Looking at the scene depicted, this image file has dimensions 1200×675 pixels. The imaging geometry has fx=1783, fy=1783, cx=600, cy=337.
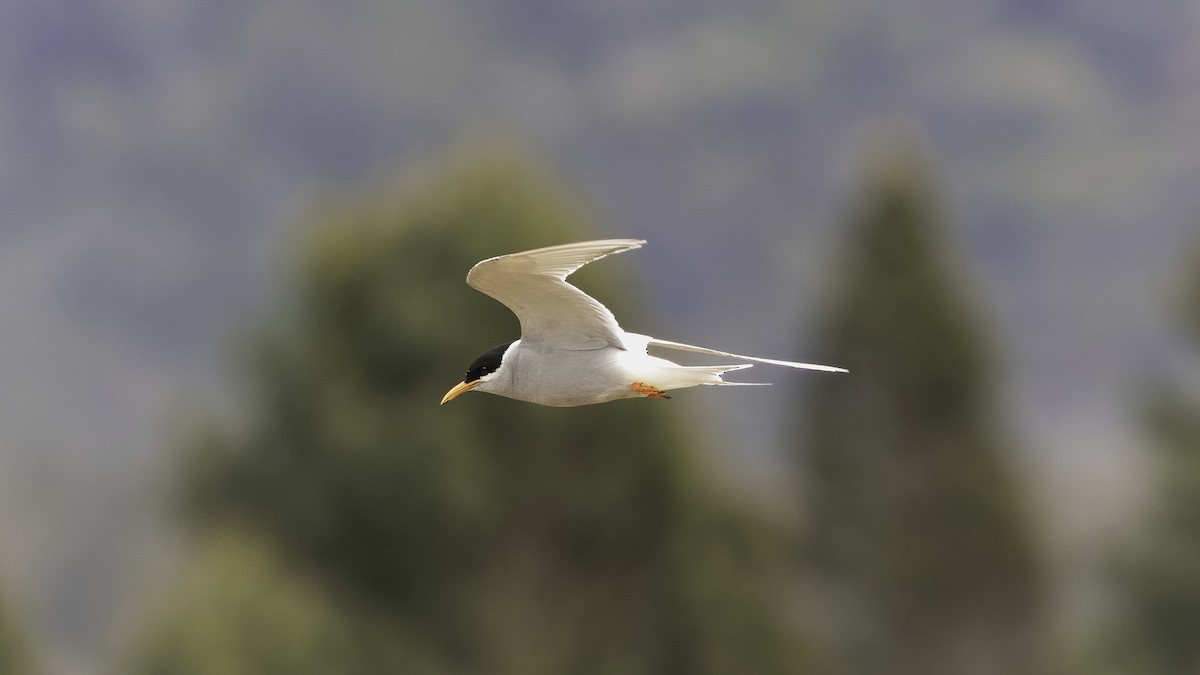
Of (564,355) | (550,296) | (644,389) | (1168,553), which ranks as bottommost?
(1168,553)

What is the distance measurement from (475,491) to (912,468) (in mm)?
8532

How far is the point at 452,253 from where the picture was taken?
30062mm

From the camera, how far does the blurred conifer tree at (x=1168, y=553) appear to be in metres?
32.5

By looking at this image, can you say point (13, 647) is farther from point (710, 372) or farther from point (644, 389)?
point (710, 372)

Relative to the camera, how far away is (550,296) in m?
7.30

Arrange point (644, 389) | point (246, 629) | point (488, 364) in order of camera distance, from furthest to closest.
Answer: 1. point (246, 629)
2. point (488, 364)
3. point (644, 389)

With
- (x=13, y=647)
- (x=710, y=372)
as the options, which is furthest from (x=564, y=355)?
(x=13, y=647)

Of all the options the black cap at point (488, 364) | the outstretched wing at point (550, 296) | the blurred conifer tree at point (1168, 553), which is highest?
the outstretched wing at point (550, 296)

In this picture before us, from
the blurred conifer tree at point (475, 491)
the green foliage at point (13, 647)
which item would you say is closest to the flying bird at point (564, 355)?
the green foliage at point (13, 647)

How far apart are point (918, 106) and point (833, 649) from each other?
114m

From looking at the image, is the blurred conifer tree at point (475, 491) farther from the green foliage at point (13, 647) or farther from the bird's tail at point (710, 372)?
the bird's tail at point (710, 372)

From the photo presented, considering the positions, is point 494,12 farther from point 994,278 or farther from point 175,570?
point 175,570

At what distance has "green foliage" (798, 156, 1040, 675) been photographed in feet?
105

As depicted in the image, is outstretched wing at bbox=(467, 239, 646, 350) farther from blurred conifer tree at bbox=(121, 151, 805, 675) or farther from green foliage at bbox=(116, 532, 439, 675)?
blurred conifer tree at bbox=(121, 151, 805, 675)
